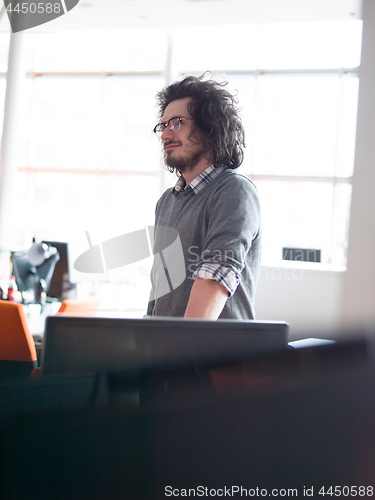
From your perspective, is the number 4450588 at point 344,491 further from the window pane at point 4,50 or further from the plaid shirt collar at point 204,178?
the window pane at point 4,50

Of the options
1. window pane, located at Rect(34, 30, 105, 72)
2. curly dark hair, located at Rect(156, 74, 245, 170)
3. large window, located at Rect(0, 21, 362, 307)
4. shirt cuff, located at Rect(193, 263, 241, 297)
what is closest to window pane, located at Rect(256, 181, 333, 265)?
large window, located at Rect(0, 21, 362, 307)

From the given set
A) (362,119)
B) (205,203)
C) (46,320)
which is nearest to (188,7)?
(362,119)

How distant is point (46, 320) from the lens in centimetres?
53

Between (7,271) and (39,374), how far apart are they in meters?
5.46

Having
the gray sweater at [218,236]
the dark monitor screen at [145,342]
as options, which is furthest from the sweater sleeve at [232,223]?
the dark monitor screen at [145,342]

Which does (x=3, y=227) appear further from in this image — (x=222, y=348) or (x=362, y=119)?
Answer: (x=222, y=348)

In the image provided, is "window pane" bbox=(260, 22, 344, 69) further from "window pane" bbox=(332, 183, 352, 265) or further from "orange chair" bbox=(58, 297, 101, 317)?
"orange chair" bbox=(58, 297, 101, 317)

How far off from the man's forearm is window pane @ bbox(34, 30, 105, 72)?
5865mm

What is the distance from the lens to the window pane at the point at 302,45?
5340 millimetres

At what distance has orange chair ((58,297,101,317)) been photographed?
2.33 meters

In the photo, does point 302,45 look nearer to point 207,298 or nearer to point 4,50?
point 4,50

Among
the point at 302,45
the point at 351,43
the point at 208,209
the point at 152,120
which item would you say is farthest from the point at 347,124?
the point at 208,209

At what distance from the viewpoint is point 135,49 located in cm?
601

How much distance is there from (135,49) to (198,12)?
48.7 inches
